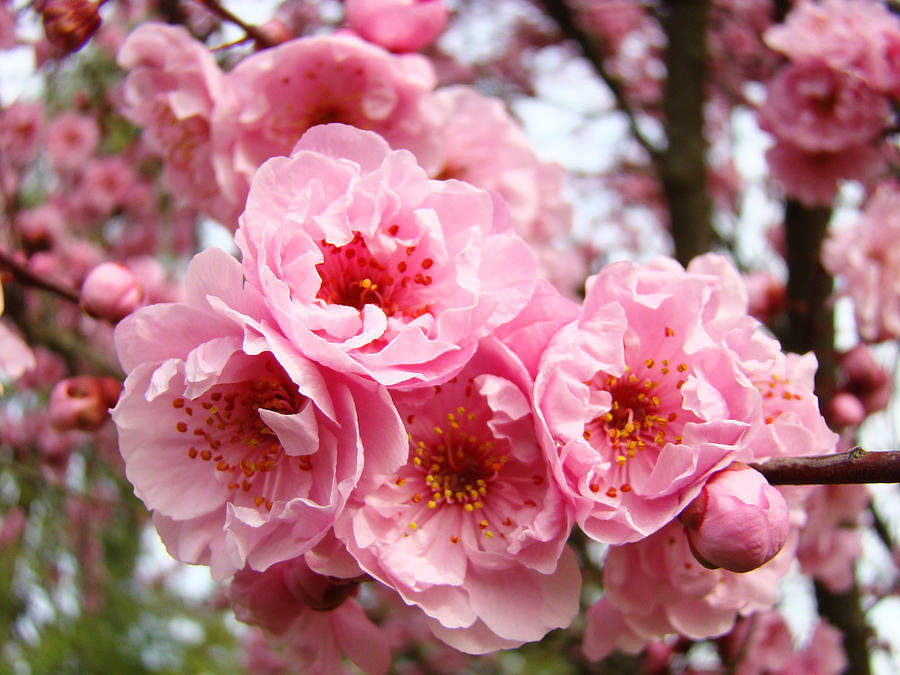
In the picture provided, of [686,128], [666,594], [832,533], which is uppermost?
[666,594]

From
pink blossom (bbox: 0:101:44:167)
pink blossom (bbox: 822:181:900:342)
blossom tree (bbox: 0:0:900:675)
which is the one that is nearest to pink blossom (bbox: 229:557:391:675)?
blossom tree (bbox: 0:0:900:675)

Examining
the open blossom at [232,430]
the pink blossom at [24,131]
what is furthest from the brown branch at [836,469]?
the pink blossom at [24,131]

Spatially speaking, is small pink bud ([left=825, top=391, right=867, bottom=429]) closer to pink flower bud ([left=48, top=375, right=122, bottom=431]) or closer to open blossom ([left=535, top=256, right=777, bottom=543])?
open blossom ([left=535, top=256, right=777, bottom=543])

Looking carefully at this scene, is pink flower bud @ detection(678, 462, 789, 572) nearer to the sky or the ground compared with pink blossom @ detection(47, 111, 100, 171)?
nearer to the sky

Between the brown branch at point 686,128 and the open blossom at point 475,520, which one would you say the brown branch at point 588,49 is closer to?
the brown branch at point 686,128

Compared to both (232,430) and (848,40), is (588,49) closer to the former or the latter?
(848,40)

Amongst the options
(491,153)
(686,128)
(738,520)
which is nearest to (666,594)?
(738,520)
